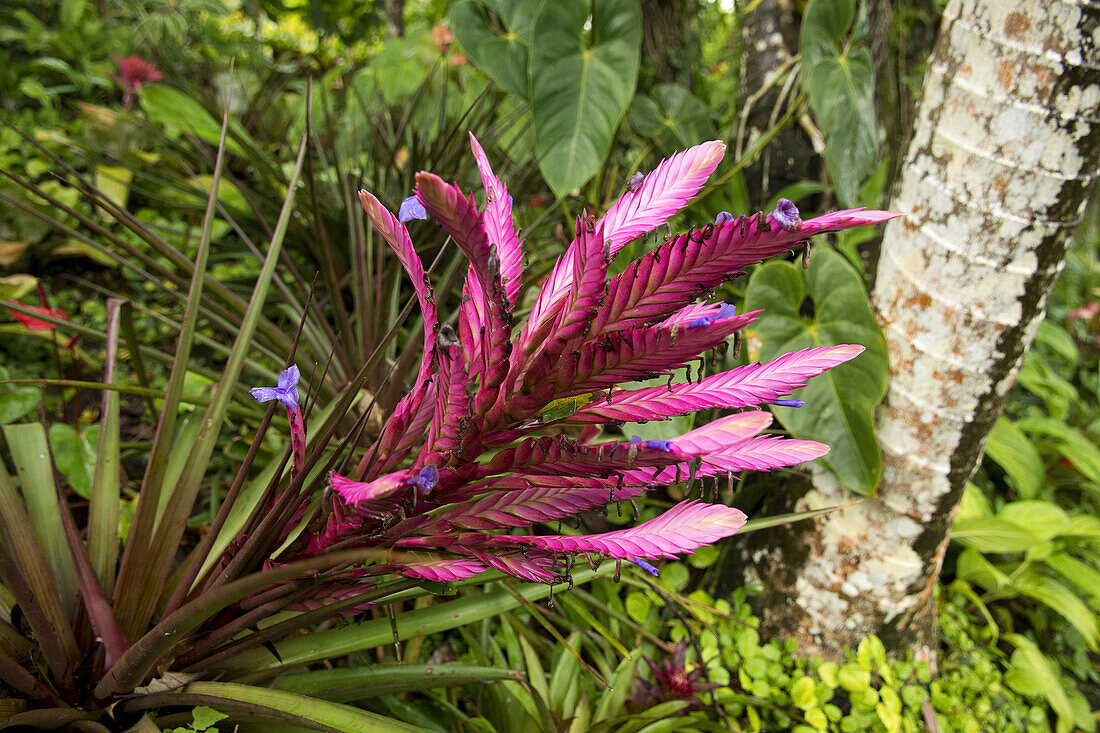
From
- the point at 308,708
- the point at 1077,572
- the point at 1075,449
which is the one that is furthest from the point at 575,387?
the point at 1075,449

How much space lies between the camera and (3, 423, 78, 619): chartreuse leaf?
0.80 meters

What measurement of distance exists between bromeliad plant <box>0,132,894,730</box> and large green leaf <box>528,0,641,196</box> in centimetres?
106

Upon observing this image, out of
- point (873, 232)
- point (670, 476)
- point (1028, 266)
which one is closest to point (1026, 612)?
point (873, 232)

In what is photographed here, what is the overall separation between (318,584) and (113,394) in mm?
587

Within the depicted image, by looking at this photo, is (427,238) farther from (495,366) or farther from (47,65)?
(47,65)

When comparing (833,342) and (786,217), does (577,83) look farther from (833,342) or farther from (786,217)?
(786,217)

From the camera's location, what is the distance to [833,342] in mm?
1358

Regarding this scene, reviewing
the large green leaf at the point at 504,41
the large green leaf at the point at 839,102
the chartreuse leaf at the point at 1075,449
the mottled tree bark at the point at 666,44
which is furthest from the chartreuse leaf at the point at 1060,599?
the mottled tree bark at the point at 666,44

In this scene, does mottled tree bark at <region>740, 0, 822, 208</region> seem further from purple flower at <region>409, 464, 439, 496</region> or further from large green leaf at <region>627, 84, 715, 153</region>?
purple flower at <region>409, 464, 439, 496</region>

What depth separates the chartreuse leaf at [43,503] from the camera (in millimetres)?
798

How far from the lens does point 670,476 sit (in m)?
0.58

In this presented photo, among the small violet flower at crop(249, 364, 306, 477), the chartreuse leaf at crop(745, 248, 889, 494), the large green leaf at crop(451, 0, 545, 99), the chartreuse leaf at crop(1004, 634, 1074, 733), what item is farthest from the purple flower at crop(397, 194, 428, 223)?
the chartreuse leaf at crop(1004, 634, 1074, 733)

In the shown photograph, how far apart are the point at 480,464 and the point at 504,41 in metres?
1.64

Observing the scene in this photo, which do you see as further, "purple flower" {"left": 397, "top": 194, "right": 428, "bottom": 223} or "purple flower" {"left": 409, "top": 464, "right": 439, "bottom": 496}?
"purple flower" {"left": 397, "top": 194, "right": 428, "bottom": 223}
